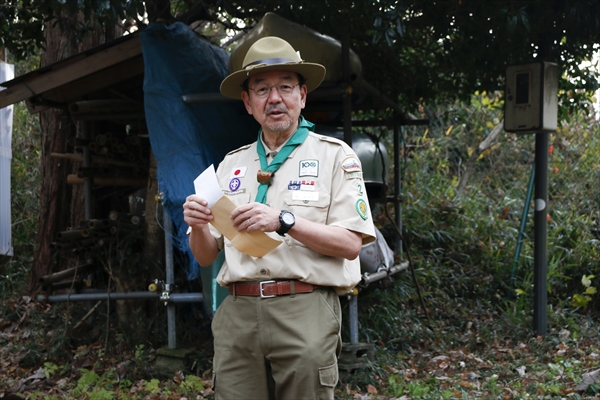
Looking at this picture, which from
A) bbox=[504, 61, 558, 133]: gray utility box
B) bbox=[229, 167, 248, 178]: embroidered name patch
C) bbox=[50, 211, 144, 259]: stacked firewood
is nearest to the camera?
bbox=[229, 167, 248, 178]: embroidered name patch

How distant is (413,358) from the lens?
21.9 ft

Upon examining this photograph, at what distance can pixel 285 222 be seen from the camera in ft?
8.70

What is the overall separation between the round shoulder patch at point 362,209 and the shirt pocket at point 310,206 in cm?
12

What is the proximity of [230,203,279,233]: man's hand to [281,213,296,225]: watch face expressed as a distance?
3 centimetres

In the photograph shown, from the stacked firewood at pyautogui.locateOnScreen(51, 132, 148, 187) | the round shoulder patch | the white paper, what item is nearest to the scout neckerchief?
the white paper

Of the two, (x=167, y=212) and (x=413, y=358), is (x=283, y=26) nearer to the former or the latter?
(x=167, y=212)

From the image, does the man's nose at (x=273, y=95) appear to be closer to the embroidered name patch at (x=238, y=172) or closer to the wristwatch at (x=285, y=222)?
the embroidered name patch at (x=238, y=172)

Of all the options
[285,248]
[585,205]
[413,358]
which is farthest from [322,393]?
[585,205]

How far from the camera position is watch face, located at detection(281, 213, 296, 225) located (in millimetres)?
2656

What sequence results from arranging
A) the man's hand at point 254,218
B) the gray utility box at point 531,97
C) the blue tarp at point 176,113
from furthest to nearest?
1. the gray utility box at point 531,97
2. the blue tarp at point 176,113
3. the man's hand at point 254,218

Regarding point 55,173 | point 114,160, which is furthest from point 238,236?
point 55,173

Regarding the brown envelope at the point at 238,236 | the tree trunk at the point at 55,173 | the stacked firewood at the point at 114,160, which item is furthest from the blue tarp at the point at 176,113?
the tree trunk at the point at 55,173

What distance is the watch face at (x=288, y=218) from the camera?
2656 millimetres

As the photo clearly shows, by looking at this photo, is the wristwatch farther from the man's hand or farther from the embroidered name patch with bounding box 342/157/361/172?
the embroidered name patch with bounding box 342/157/361/172
